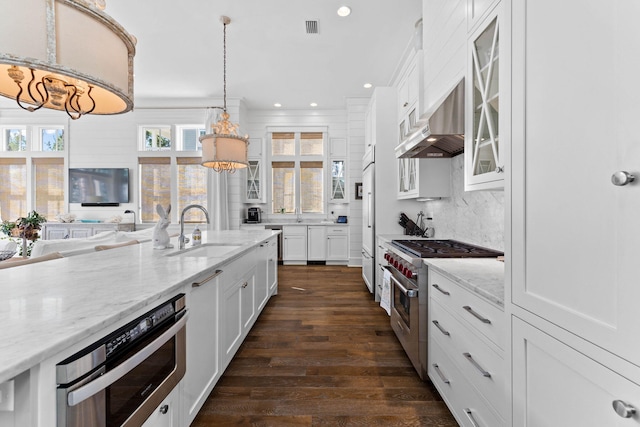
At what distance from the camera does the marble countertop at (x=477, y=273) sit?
1213mm

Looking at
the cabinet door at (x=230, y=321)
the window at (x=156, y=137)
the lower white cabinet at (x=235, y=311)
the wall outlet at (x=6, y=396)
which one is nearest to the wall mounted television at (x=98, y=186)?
the window at (x=156, y=137)

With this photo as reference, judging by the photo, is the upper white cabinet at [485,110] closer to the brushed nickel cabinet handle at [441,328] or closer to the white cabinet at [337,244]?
the brushed nickel cabinet handle at [441,328]

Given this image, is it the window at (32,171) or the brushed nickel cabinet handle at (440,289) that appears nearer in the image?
the brushed nickel cabinet handle at (440,289)

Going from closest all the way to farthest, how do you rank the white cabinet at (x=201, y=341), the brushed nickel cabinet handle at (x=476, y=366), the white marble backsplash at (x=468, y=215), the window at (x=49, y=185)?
the brushed nickel cabinet handle at (x=476, y=366), the white cabinet at (x=201, y=341), the white marble backsplash at (x=468, y=215), the window at (x=49, y=185)

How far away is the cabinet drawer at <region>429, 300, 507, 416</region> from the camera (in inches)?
44.9

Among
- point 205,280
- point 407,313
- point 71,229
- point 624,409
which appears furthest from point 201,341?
point 71,229

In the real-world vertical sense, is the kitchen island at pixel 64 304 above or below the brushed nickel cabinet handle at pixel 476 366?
above

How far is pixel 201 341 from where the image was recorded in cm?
151

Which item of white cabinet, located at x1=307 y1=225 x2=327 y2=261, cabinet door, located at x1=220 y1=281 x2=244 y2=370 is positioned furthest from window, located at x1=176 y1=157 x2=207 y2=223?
cabinet door, located at x1=220 y1=281 x2=244 y2=370

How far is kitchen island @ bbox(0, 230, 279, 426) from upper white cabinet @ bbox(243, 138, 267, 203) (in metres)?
4.48

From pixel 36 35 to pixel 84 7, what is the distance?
0.19 metres

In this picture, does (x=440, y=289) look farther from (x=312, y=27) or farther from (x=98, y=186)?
(x=98, y=186)

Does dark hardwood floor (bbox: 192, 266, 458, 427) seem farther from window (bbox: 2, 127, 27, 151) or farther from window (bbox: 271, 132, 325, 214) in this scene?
window (bbox: 2, 127, 27, 151)

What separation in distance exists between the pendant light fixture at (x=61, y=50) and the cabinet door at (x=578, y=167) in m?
1.45
